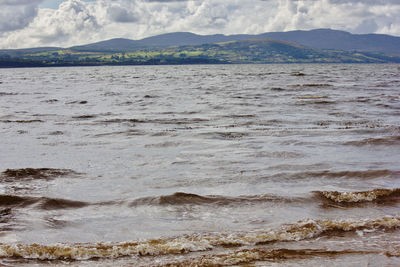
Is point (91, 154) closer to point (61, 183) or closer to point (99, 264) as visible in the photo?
point (61, 183)

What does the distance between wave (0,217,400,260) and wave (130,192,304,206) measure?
4.43 ft

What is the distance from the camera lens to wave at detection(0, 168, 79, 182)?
30.1 feet

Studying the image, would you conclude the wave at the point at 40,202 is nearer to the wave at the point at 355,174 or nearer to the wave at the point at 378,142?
the wave at the point at 355,174

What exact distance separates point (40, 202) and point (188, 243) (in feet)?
11.0

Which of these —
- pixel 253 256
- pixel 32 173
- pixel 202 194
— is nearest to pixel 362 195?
pixel 202 194

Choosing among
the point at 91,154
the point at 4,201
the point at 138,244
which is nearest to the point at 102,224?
the point at 138,244

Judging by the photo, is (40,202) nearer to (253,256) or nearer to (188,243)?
(188,243)

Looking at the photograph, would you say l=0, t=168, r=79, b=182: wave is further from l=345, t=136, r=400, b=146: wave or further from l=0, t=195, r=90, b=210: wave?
l=345, t=136, r=400, b=146: wave

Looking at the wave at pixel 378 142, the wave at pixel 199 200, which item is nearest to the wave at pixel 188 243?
the wave at pixel 199 200

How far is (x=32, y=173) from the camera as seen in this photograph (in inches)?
374

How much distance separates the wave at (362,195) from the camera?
741cm

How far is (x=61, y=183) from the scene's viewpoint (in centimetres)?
878

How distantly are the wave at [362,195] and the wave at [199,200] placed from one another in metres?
0.62

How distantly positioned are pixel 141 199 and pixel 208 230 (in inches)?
77.9
